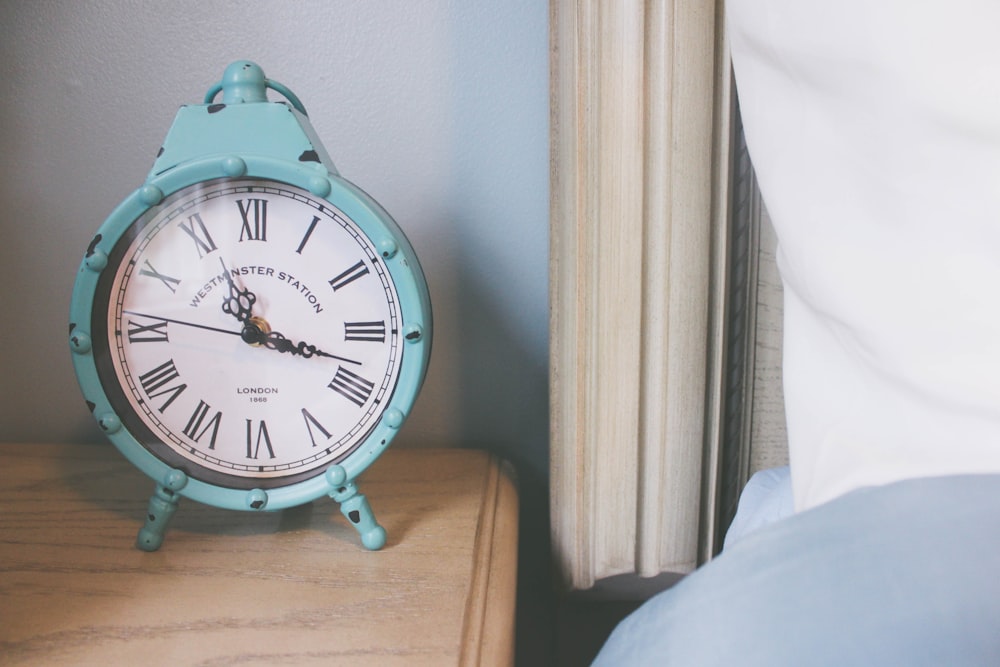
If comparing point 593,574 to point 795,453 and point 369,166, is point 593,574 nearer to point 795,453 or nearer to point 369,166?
point 795,453

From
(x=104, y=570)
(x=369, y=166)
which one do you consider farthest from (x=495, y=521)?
(x=369, y=166)

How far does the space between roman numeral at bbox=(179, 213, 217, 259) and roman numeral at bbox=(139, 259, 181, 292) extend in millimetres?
33

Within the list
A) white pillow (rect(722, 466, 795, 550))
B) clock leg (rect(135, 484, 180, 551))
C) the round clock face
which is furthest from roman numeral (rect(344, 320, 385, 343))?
white pillow (rect(722, 466, 795, 550))

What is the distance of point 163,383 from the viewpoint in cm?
65

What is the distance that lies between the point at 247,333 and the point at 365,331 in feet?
0.33

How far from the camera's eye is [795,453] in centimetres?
44

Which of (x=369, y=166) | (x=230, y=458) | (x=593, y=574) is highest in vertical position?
(x=369, y=166)

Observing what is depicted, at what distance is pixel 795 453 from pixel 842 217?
142mm

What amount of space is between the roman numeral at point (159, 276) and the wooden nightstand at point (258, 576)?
0.78ft

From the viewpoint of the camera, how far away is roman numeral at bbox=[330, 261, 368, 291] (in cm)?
64

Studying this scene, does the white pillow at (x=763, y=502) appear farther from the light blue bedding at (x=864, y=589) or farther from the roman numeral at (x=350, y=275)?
the roman numeral at (x=350, y=275)

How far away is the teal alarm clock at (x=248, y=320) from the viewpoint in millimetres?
624

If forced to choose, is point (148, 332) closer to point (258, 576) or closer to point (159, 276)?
point (159, 276)

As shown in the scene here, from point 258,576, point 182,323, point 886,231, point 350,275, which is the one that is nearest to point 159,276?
point 182,323
